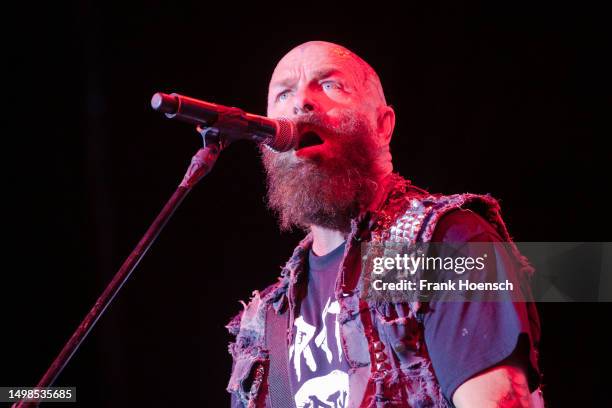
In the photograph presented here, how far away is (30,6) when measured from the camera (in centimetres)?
327

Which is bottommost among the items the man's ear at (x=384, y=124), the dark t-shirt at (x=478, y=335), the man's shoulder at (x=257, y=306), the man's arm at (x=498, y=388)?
the man's arm at (x=498, y=388)

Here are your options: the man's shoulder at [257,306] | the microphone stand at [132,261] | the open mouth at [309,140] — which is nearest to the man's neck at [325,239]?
the man's shoulder at [257,306]

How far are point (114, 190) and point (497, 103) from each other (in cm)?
214

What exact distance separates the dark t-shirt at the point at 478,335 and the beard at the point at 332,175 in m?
Result: 0.58

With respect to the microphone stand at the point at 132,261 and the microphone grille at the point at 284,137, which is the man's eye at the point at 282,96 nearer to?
the microphone grille at the point at 284,137

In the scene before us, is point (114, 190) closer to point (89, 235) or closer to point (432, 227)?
point (89, 235)

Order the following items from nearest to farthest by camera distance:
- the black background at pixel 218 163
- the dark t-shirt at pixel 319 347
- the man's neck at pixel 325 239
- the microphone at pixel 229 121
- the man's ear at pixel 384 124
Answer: the microphone at pixel 229 121
the dark t-shirt at pixel 319 347
the man's neck at pixel 325 239
the man's ear at pixel 384 124
the black background at pixel 218 163

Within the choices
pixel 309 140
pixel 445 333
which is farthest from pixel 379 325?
pixel 309 140

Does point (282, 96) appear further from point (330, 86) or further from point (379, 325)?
point (379, 325)

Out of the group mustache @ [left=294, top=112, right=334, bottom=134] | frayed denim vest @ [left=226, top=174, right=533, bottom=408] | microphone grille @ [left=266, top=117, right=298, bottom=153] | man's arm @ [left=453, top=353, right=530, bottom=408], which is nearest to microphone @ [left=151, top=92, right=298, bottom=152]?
microphone grille @ [left=266, top=117, right=298, bottom=153]

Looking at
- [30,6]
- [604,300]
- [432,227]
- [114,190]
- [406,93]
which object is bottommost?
[432,227]

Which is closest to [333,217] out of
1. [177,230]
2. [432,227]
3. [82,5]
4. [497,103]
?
[432,227]

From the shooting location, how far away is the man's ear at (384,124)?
242 cm

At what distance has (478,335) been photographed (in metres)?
1.60
